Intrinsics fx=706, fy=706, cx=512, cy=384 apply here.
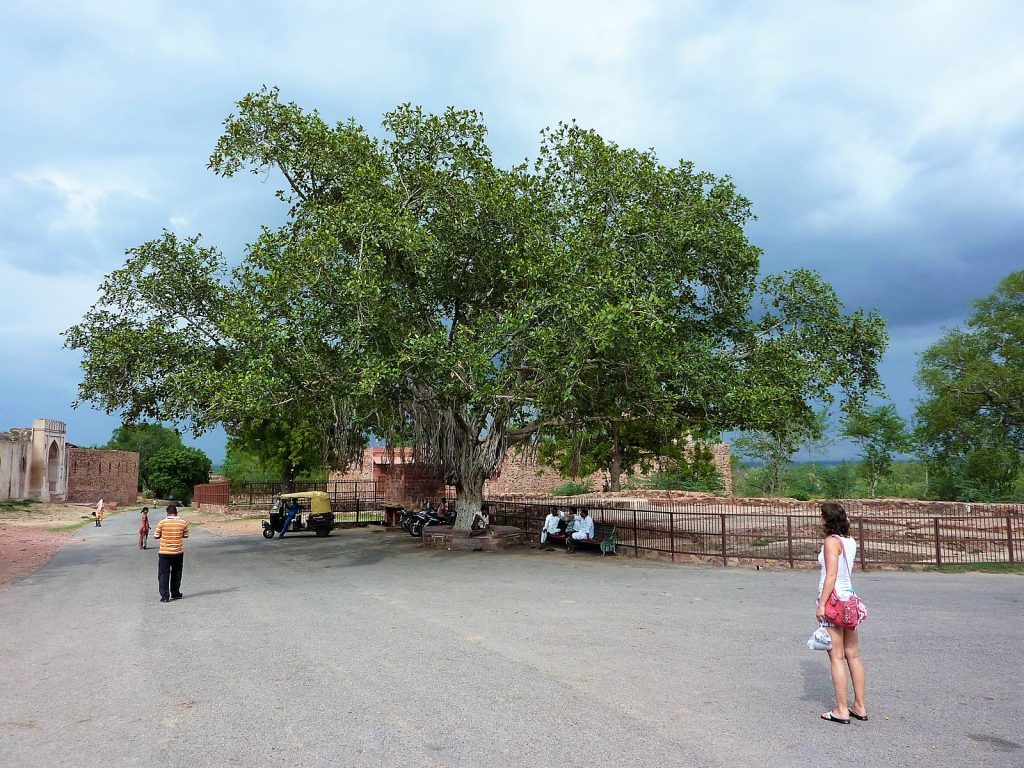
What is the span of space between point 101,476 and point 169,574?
58.6 metres

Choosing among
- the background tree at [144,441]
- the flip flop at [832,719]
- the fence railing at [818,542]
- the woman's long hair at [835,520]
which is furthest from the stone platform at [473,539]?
the background tree at [144,441]

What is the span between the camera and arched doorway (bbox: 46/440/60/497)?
52.8 meters

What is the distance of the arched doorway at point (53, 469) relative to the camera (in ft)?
173

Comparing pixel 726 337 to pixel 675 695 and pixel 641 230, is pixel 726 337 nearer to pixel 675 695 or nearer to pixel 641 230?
pixel 641 230

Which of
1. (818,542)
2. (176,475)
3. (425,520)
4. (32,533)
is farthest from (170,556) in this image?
(176,475)

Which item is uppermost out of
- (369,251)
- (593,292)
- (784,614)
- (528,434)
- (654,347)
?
(369,251)

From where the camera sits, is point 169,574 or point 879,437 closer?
point 169,574

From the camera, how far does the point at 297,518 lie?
2581 centimetres

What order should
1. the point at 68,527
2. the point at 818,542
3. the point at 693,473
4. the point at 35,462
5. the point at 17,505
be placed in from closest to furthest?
the point at 818,542
the point at 68,527
the point at 17,505
the point at 693,473
the point at 35,462

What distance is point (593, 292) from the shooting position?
48.9 feet

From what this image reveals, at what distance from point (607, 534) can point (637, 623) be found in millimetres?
8832

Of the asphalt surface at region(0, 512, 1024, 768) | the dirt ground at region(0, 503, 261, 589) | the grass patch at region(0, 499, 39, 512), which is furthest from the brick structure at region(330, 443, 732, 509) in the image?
the asphalt surface at region(0, 512, 1024, 768)

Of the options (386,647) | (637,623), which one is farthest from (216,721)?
(637,623)

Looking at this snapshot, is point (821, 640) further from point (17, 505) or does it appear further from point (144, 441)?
point (144, 441)
